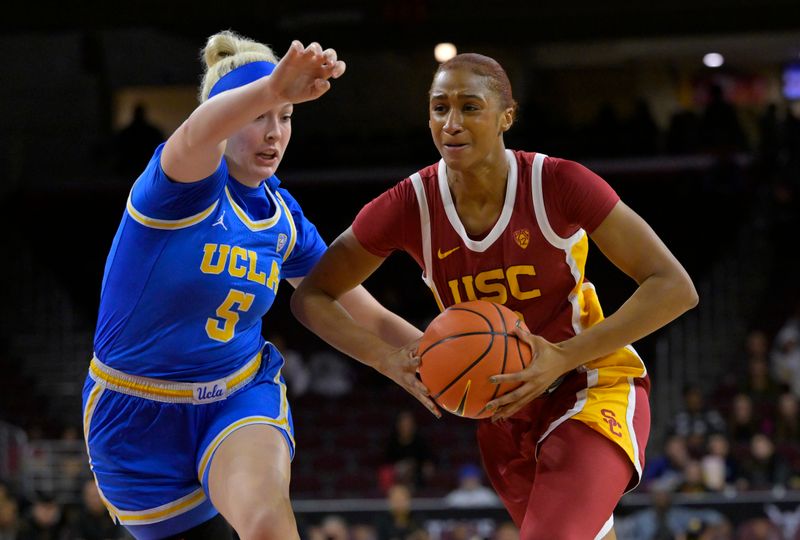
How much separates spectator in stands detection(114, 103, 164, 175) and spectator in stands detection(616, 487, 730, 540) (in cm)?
925

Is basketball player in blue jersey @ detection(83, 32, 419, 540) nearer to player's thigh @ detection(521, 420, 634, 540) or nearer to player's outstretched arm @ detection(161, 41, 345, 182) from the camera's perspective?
player's outstretched arm @ detection(161, 41, 345, 182)

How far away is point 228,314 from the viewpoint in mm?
4059

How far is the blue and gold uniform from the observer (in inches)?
155

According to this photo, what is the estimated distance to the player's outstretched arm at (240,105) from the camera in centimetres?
337

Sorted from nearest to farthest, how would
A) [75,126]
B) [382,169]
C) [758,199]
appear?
[758,199] < [382,169] < [75,126]

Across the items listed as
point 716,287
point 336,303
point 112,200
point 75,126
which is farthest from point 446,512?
point 75,126

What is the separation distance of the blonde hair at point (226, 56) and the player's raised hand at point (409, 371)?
3.87 feet

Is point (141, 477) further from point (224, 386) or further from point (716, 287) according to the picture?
point (716, 287)

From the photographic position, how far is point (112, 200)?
17562 mm

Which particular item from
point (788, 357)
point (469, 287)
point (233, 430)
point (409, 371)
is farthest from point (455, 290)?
point (788, 357)

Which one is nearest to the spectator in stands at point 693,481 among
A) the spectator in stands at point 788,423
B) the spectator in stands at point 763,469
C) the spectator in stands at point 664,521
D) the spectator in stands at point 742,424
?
the spectator in stands at point 763,469

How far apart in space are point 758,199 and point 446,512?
8.16m

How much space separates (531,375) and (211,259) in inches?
44.8

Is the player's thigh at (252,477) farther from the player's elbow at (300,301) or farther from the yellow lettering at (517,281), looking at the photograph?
the yellow lettering at (517,281)
